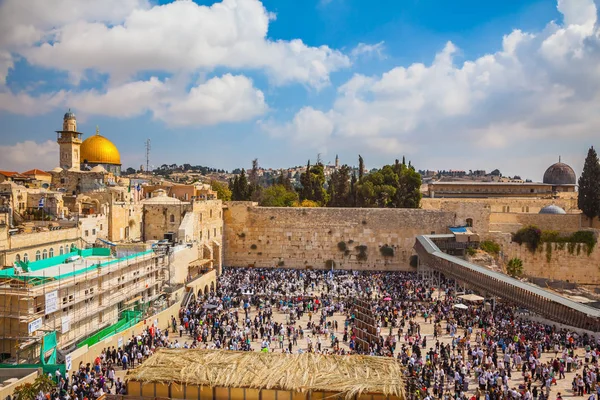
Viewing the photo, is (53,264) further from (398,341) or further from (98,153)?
(98,153)

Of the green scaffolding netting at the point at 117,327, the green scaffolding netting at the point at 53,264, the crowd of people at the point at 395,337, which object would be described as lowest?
the crowd of people at the point at 395,337

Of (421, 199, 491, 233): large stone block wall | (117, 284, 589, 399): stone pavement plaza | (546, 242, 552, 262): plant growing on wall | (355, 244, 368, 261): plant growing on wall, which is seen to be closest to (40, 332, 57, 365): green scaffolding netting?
(117, 284, 589, 399): stone pavement plaza

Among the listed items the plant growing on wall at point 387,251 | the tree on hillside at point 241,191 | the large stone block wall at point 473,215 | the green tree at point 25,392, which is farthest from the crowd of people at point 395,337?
the tree on hillside at point 241,191

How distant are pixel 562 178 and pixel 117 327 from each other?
45.5 meters

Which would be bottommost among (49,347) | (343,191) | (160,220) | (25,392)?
(25,392)

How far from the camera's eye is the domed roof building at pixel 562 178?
48647 mm

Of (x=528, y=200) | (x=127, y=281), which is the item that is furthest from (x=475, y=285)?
(x=528, y=200)

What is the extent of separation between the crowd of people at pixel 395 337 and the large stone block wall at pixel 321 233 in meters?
4.63

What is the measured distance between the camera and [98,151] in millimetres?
37688

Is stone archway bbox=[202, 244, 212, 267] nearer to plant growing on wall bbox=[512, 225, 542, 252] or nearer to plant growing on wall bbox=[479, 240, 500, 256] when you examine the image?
plant growing on wall bbox=[479, 240, 500, 256]

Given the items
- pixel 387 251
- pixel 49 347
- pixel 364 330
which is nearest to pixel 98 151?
pixel 387 251

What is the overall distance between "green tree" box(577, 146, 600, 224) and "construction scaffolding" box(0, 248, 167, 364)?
90.2 ft

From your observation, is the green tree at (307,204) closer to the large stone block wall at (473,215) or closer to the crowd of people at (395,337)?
the large stone block wall at (473,215)

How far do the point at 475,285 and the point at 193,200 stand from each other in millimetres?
15380
